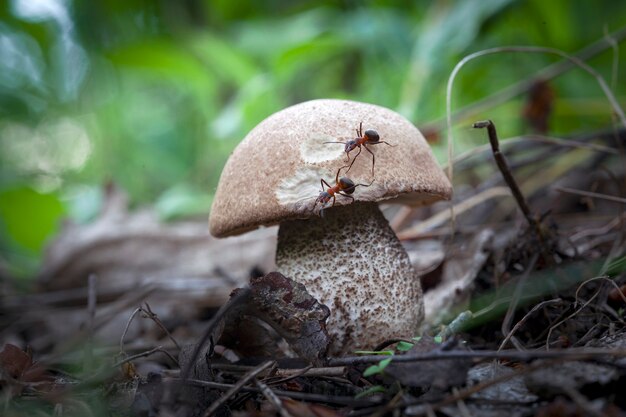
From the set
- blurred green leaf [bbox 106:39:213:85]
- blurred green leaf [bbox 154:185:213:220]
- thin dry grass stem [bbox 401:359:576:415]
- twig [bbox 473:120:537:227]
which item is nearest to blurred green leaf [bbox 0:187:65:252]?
blurred green leaf [bbox 154:185:213:220]

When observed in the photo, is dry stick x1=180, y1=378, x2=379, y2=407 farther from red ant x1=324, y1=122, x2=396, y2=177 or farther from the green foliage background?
the green foliage background

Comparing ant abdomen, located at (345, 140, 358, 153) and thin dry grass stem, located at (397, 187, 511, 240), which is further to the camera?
thin dry grass stem, located at (397, 187, 511, 240)

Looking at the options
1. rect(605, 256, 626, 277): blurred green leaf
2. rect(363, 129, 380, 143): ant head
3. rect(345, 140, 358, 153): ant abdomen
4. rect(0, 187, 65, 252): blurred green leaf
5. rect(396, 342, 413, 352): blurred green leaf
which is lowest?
rect(0, 187, 65, 252): blurred green leaf

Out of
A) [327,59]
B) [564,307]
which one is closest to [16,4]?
[327,59]

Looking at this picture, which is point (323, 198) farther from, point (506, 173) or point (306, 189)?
point (506, 173)

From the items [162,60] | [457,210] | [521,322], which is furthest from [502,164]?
[162,60]
